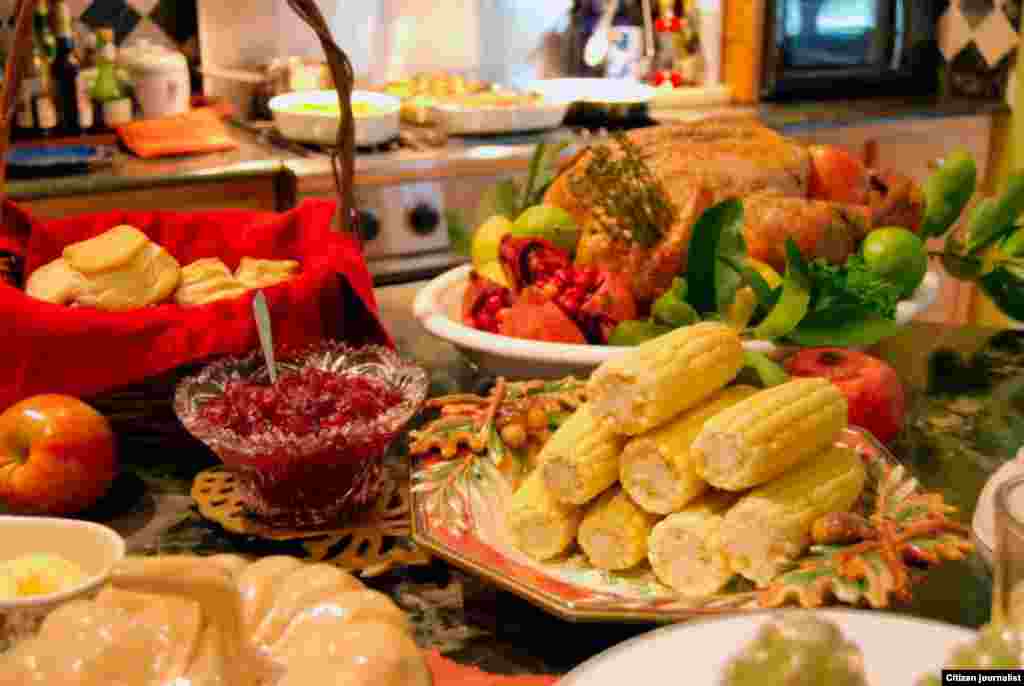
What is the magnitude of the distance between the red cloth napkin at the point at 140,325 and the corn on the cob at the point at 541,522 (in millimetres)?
318

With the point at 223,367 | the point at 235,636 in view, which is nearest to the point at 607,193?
the point at 223,367

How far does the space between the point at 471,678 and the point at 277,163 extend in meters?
1.76

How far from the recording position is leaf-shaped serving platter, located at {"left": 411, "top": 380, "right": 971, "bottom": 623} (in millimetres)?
692

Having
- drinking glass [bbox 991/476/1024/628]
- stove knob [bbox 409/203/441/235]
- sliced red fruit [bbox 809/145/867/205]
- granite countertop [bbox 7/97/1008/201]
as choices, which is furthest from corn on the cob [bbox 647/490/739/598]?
stove knob [bbox 409/203/441/235]

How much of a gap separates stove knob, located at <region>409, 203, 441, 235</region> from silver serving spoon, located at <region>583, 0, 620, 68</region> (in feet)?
3.07

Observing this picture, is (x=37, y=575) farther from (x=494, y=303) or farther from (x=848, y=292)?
(x=848, y=292)

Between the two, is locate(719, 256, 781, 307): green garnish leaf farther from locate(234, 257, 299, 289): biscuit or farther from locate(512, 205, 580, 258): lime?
locate(234, 257, 299, 289): biscuit

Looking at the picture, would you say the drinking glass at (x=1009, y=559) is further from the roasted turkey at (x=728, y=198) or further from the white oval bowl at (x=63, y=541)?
the roasted turkey at (x=728, y=198)

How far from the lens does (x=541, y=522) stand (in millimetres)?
810

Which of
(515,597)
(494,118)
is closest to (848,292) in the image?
(515,597)

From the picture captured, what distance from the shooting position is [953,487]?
3.17ft

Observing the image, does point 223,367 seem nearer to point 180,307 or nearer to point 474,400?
point 180,307

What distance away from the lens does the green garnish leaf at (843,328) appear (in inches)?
42.0

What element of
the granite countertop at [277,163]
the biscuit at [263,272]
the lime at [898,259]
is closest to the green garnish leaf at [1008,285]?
the lime at [898,259]
